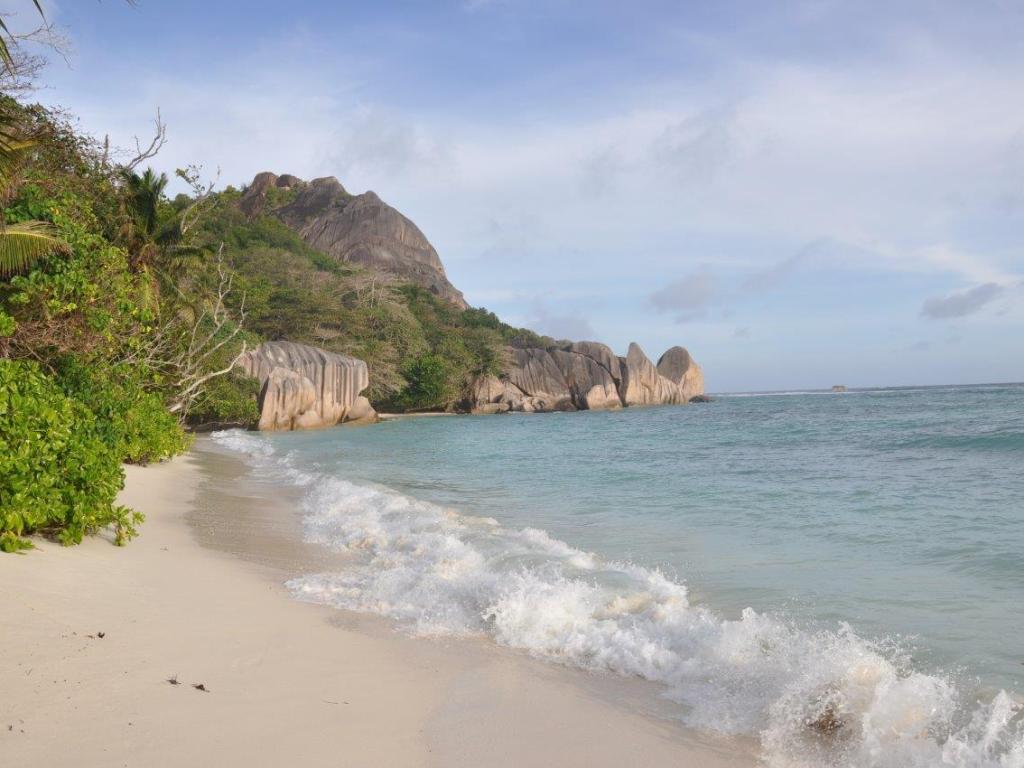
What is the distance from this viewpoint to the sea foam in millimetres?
3111

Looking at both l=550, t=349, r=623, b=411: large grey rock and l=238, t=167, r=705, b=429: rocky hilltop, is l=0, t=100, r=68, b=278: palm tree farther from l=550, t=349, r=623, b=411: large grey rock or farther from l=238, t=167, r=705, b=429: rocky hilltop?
l=550, t=349, r=623, b=411: large grey rock

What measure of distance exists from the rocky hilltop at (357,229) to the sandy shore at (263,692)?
5745 centimetres

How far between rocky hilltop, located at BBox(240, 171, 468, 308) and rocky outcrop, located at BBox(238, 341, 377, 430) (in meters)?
28.1

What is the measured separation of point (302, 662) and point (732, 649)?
7.77 feet

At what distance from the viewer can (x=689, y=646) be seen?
4.20m

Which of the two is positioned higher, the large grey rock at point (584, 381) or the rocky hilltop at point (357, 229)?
the rocky hilltop at point (357, 229)

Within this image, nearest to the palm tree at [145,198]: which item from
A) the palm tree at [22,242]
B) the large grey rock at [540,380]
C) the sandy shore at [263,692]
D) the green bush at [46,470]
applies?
the palm tree at [22,242]

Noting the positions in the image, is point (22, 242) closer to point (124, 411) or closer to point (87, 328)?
point (87, 328)

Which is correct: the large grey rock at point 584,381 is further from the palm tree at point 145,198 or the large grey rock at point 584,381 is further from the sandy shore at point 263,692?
the sandy shore at point 263,692

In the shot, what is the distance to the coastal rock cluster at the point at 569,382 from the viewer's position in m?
47.8

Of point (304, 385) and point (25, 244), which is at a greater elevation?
point (25, 244)

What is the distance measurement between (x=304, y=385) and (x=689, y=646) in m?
28.9

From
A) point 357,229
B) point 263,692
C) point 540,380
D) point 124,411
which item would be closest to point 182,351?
point 124,411

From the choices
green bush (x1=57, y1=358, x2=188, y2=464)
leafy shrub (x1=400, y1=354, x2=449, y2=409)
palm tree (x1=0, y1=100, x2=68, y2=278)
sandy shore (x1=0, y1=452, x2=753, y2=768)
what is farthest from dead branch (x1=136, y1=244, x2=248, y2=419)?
leafy shrub (x1=400, y1=354, x2=449, y2=409)
